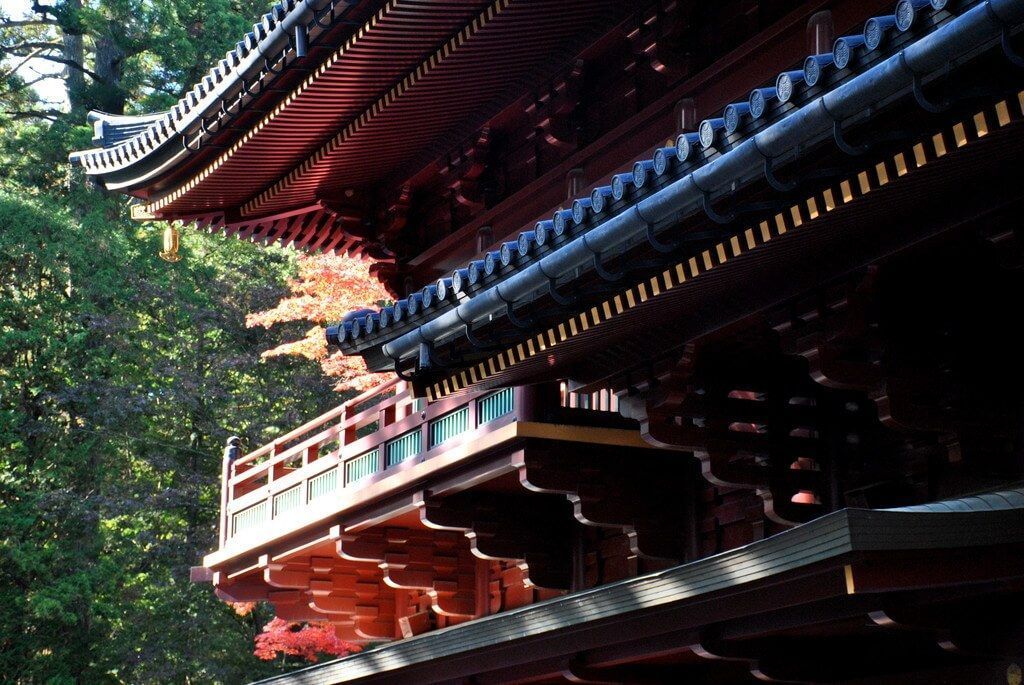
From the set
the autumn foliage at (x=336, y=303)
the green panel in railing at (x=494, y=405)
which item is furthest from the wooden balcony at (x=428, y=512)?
the autumn foliage at (x=336, y=303)

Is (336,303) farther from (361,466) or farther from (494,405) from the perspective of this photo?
(494,405)

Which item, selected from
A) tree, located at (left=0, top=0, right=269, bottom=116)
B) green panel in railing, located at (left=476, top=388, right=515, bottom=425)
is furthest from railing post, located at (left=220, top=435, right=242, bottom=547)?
tree, located at (left=0, top=0, right=269, bottom=116)

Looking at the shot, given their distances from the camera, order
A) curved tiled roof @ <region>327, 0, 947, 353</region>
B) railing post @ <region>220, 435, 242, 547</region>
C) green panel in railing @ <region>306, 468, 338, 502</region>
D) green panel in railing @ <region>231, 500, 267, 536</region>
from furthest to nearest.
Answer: railing post @ <region>220, 435, 242, 547</region> < green panel in railing @ <region>231, 500, 267, 536</region> < green panel in railing @ <region>306, 468, 338, 502</region> < curved tiled roof @ <region>327, 0, 947, 353</region>

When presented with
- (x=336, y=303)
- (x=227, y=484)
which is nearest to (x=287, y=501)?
(x=227, y=484)

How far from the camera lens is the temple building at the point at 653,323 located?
605cm

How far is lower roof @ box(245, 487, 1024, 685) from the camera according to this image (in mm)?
5977

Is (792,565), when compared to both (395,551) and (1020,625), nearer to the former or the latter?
(1020,625)

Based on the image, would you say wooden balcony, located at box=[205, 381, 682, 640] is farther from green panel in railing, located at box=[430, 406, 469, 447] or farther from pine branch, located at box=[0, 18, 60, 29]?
pine branch, located at box=[0, 18, 60, 29]

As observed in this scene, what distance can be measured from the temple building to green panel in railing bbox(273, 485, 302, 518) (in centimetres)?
5

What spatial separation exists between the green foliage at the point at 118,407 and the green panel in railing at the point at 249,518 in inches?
436

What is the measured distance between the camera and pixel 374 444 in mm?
11336

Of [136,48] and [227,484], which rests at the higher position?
[136,48]

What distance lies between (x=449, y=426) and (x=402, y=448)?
0.82m

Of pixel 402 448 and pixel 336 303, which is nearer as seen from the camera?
pixel 402 448
